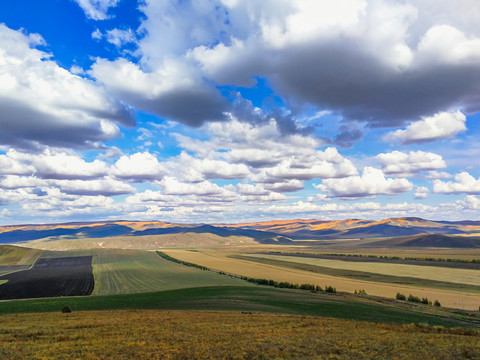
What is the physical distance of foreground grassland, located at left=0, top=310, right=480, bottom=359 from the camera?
17.5 metres

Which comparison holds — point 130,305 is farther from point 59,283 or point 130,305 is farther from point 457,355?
point 59,283

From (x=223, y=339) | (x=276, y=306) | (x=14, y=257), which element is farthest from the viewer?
(x=14, y=257)

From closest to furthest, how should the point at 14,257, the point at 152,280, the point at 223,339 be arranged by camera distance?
1. the point at 223,339
2. the point at 152,280
3. the point at 14,257

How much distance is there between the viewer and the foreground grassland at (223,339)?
17.5 meters

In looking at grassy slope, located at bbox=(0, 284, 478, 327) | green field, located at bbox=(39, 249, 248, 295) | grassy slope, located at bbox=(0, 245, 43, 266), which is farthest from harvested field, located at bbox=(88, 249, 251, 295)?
grassy slope, located at bbox=(0, 245, 43, 266)

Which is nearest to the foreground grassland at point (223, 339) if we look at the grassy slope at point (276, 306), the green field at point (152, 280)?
the grassy slope at point (276, 306)

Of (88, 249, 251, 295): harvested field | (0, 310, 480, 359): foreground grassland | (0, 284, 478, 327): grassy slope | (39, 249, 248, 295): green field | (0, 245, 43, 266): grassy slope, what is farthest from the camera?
(0, 245, 43, 266): grassy slope

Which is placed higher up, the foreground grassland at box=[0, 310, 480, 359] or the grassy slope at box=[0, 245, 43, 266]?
the foreground grassland at box=[0, 310, 480, 359]

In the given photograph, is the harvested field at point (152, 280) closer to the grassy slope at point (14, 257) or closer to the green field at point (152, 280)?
the green field at point (152, 280)

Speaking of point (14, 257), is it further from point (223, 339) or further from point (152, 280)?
point (223, 339)

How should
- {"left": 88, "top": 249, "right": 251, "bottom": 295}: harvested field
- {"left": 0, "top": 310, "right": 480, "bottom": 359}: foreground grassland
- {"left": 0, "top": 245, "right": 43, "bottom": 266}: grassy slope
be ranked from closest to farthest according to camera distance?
1. {"left": 0, "top": 310, "right": 480, "bottom": 359}: foreground grassland
2. {"left": 88, "top": 249, "right": 251, "bottom": 295}: harvested field
3. {"left": 0, "top": 245, "right": 43, "bottom": 266}: grassy slope

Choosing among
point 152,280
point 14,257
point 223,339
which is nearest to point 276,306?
point 223,339

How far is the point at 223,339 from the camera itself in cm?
Result: 2089

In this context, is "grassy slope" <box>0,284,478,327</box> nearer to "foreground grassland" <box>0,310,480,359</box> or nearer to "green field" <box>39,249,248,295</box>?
"foreground grassland" <box>0,310,480,359</box>
